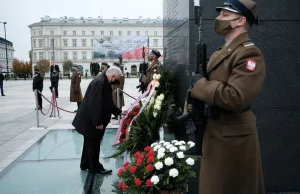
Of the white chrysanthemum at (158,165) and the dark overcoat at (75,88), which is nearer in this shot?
the white chrysanthemum at (158,165)

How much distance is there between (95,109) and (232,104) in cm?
291

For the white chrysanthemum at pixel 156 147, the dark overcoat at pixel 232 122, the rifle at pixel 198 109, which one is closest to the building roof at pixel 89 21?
the white chrysanthemum at pixel 156 147

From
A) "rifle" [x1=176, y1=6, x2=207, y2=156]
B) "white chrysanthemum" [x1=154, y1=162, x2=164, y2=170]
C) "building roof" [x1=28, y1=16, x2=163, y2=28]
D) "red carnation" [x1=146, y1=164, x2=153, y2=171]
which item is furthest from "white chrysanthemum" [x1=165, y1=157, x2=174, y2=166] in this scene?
"building roof" [x1=28, y1=16, x2=163, y2=28]

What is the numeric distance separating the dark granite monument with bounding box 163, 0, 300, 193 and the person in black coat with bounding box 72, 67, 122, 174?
1227 mm

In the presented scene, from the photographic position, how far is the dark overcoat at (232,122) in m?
2.02

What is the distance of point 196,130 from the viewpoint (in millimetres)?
2367

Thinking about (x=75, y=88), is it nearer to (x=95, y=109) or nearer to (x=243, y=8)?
(x=95, y=109)

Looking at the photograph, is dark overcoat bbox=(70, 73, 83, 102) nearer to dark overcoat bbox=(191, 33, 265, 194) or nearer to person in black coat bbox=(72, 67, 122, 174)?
person in black coat bbox=(72, 67, 122, 174)

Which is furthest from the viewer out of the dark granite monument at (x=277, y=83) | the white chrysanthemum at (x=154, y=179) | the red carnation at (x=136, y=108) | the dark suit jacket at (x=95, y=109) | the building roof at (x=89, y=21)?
the building roof at (x=89, y=21)

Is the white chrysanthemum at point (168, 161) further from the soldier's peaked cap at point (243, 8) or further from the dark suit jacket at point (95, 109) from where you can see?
the dark suit jacket at point (95, 109)

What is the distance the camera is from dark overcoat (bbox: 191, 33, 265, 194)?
2.02 meters

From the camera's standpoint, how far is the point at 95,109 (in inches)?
181

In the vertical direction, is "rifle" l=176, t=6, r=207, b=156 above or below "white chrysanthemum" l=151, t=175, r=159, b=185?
above

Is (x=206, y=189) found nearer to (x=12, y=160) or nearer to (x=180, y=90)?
(x=180, y=90)
